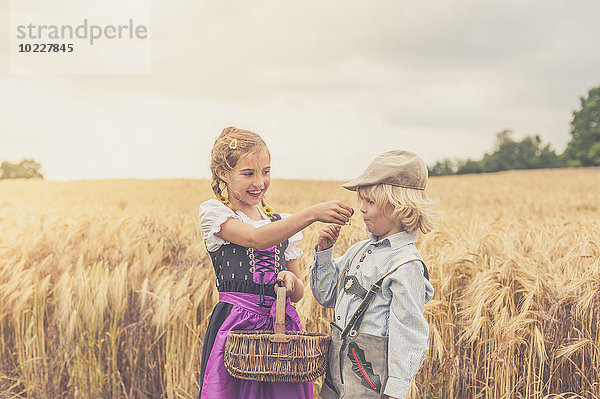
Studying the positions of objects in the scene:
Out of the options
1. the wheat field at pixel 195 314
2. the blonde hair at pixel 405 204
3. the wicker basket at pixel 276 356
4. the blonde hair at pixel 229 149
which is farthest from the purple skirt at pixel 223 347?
the wheat field at pixel 195 314

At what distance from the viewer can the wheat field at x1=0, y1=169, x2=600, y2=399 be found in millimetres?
2855

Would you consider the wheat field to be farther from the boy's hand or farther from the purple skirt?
the boy's hand

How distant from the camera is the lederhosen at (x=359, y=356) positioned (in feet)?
6.15

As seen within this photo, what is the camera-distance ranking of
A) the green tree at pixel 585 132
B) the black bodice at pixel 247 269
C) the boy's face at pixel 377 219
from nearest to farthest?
the boy's face at pixel 377 219 → the black bodice at pixel 247 269 → the green tree at pixel 585 132

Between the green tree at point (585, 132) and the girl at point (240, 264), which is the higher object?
the green tree at point (585, 132)

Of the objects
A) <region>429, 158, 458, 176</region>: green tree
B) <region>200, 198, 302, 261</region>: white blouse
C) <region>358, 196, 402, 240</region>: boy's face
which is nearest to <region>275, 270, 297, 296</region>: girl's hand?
<region>200, 198, 302, 261</region>: white blouse

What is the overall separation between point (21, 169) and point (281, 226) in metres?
67.4

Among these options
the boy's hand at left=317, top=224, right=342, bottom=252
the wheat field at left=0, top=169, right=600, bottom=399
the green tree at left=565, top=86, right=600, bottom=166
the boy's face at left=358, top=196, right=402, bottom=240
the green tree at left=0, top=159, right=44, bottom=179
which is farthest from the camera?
the green tree at left=0, top=159, right=44, bottom=179

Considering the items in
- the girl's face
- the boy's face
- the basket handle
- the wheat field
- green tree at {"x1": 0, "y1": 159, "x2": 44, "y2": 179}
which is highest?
green tree at {"x1": 0, "y1": 159, "x2": 44, "y2": 179}

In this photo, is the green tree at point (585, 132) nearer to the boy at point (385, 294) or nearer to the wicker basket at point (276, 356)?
the boy at point (385, 294)

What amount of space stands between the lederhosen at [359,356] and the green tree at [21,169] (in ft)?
213

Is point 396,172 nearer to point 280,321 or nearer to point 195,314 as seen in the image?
point 280,321

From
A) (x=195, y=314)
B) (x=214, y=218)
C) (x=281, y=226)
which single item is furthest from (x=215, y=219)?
(x=195, y=314)

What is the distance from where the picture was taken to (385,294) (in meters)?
1.89
